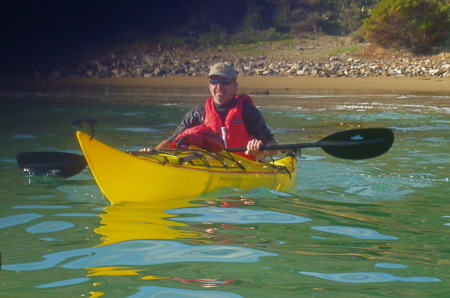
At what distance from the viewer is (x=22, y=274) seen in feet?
11.4

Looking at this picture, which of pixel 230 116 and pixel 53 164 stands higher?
pixel 230 116

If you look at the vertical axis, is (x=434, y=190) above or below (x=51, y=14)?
below

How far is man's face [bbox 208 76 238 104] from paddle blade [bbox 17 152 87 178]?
1.34 meters

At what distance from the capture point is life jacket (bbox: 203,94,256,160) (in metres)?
6.01

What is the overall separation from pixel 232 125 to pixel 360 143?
114cm

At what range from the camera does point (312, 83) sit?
1942 cm

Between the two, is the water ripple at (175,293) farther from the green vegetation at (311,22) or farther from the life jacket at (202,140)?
the green vegetation at (311,22)

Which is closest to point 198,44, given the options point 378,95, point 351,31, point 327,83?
point 351,31

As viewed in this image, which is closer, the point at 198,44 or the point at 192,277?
the point at 192,277

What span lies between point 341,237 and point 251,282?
1.16m

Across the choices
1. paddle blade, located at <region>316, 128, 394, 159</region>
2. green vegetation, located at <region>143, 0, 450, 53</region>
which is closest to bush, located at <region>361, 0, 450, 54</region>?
green vegetation, located at <region>143, 0, 450, 53</region>

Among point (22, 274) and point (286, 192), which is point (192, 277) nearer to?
point (22, 274)

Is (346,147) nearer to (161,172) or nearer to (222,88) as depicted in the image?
(222,88)

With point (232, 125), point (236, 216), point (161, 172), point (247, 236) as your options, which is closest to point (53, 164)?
point (161, 172)
